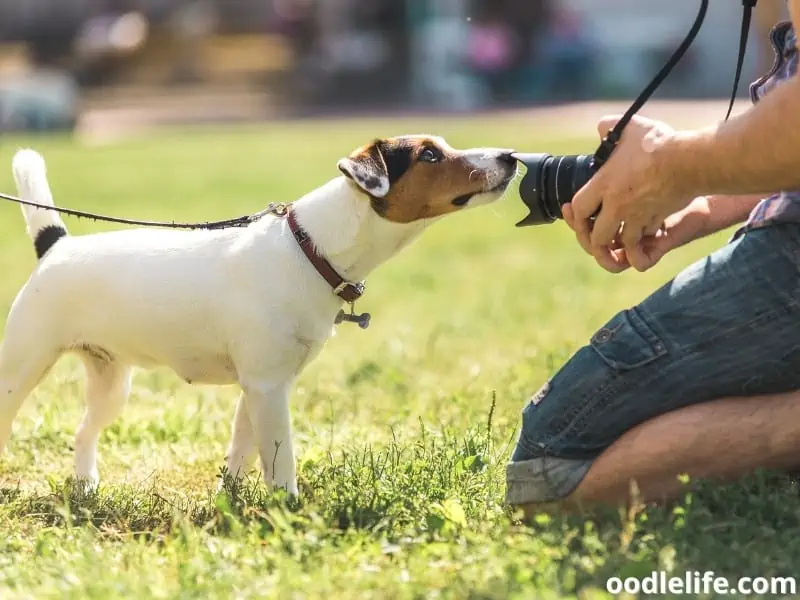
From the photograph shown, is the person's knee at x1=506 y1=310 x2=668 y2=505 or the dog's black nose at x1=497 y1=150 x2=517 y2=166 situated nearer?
the person's knee at x1=506 y1=310 x2=668 y2=505

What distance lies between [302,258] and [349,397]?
4.52ft

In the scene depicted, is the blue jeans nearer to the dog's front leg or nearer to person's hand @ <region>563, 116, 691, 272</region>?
person's hand @ <region>563, 116, 691, 272</region>

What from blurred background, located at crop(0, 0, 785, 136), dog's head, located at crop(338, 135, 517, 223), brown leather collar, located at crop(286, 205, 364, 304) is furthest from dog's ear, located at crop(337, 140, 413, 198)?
blurred background, located at crop(0, 0, 785, 136)

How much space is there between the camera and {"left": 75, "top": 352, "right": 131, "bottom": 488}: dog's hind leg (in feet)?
13.4

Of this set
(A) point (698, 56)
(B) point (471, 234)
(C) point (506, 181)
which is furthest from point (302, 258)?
(A) point (698, 56)

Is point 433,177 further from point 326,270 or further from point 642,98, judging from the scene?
point 642,98

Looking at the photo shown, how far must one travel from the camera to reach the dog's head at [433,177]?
3.80 meters

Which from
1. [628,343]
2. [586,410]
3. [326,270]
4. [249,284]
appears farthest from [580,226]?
[249,284]

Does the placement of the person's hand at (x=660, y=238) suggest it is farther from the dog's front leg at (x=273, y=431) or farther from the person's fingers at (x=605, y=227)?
the dog's front leg at (x=273, y=431)

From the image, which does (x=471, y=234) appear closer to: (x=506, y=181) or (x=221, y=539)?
(x=506, y=181)

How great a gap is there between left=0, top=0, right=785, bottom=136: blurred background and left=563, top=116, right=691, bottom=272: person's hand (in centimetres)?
1746

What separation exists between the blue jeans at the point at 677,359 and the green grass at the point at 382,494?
0.20 m

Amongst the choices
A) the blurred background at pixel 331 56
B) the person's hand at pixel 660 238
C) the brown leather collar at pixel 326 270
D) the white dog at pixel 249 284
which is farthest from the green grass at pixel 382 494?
the blurred background at pixel 331 56

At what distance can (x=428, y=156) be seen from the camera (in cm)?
385
